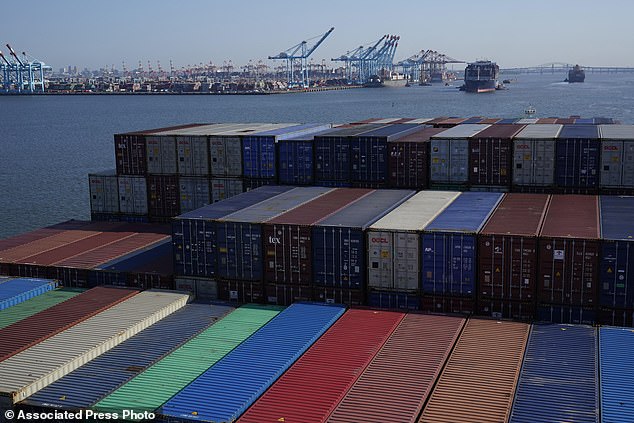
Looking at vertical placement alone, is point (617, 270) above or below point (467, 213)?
below

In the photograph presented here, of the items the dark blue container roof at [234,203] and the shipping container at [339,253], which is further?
the dark blue container roof at [234,203]

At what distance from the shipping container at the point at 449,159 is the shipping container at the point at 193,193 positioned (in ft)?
44.9

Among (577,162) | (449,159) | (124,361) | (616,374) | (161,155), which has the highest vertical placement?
(161,155)

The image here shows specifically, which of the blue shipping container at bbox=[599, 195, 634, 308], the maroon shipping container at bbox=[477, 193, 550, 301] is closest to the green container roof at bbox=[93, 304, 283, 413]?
the maroon shipping container at bbox=[477, 193, 550, 301]

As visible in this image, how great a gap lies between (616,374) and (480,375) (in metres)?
3.91

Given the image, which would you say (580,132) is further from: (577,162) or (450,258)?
(450,258)

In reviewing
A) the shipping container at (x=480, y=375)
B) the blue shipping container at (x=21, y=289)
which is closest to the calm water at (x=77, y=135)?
the blue shipping container at (x=21, y=289)

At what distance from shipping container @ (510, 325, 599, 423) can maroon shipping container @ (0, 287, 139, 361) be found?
52.9ft

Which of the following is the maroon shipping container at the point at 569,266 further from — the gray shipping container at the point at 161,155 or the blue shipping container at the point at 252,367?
the gray shipping container at the point at 161,155

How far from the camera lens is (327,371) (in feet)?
70.6

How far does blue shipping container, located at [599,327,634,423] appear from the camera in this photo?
18406mm

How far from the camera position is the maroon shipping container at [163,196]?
142 ft

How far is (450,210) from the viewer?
31.1 meters

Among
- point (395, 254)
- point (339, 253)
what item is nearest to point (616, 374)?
point (395, 254)
